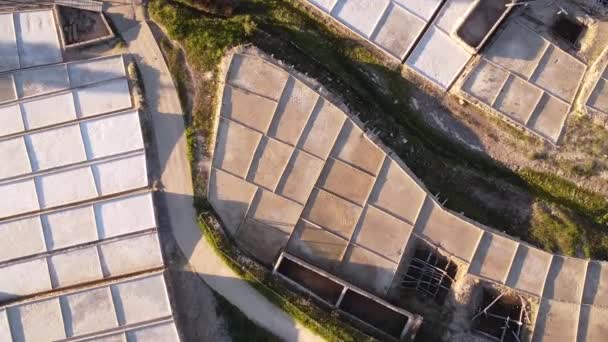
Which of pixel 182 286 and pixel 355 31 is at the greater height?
pixel 355 31

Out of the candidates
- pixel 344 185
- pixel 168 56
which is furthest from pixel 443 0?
pixel 168 56

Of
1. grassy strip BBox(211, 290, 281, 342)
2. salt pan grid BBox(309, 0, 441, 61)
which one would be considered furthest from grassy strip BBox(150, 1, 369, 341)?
salt pan grid BBox(309, 0, 441, 61)

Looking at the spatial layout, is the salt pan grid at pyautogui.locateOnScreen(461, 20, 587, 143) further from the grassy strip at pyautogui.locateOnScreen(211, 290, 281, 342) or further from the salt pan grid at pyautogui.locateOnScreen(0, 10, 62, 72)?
the salt pan grid at pyautogui.locateOnScreen(0, 10, 62, 72)

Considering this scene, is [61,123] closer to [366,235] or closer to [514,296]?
[366,235]

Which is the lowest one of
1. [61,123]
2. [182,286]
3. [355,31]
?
[182,286]

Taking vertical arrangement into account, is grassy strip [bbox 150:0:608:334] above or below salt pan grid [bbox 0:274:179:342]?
above
